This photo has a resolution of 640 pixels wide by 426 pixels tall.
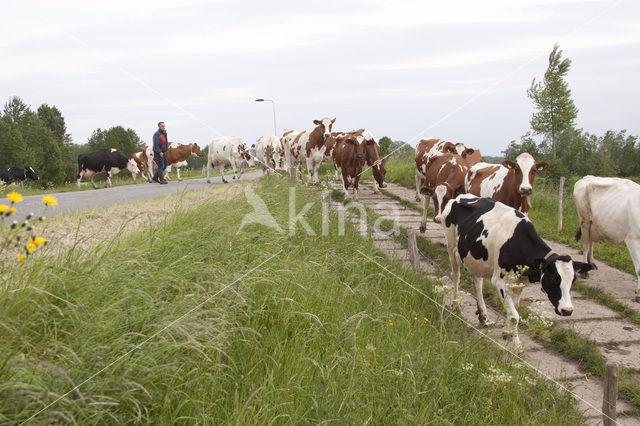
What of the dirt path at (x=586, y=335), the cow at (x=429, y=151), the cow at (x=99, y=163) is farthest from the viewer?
the cow at (x=99, y=163)

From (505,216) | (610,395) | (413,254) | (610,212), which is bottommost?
(610,395)

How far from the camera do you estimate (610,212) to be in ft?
24.6

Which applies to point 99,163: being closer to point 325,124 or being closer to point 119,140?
point 325,124

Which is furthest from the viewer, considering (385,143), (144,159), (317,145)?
(385,143)

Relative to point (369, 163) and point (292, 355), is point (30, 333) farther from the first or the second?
point (369, 163)

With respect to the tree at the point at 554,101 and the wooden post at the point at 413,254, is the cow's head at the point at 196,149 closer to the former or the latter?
the wooden post at the point at 413,254

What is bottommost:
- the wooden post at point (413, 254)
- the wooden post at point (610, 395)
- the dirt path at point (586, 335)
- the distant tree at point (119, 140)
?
the dirt path at point (586, 335)

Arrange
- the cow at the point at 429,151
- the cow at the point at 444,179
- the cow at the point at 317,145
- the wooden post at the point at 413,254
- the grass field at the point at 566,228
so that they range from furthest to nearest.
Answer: the cow at the point at 317,145, the cow at the point at 429,151, the cow at the point at 444,179, the grass field at the point at 566,228, the wooden post at the point at 413,254

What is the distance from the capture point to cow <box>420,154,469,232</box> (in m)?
8.98

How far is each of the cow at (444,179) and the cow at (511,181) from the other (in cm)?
35

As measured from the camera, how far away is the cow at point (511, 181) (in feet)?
27.1

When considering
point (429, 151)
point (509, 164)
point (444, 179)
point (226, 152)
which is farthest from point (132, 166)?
point (509, 164)

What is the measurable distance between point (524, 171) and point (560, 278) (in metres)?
4.05

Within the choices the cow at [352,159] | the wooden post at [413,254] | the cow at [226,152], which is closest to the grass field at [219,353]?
the wooden post at [413,254]
